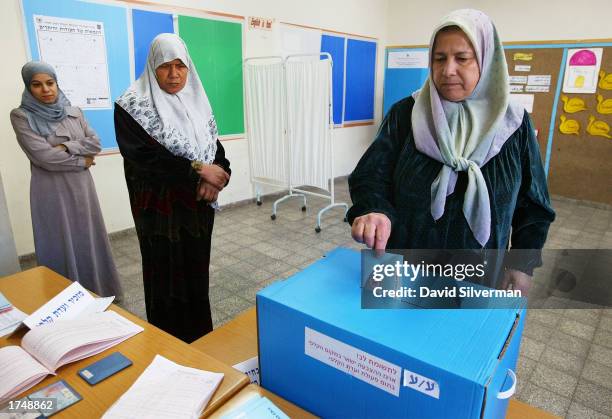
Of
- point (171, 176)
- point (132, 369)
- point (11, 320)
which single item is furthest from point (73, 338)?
point (171, 176)

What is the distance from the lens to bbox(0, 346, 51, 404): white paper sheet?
772 mm

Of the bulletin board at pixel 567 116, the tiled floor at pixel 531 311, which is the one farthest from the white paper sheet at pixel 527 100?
the tiled floor at pixel 531 311

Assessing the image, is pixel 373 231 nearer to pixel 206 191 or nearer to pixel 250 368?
pixel 250 368

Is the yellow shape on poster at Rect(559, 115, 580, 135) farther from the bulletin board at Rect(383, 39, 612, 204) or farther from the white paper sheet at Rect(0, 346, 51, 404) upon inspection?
the white paper sheet at Rect(0, 346, 51, 404)

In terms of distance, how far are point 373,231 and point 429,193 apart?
0.91 ft

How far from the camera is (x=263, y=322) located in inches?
29.8

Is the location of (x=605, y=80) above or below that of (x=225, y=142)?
above

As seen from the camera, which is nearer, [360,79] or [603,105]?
[603,105]

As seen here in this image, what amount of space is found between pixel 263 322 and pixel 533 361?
182 cm

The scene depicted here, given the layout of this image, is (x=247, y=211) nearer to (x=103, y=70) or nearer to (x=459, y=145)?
(x=103, y=70)

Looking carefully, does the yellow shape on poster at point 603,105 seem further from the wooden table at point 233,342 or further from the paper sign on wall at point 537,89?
the wooden table at point 233,342

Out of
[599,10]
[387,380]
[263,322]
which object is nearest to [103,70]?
[263,322]

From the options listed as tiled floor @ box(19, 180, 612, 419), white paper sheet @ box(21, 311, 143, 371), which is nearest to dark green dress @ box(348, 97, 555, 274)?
white paper sheet @ box(21, 311, 143, 371)

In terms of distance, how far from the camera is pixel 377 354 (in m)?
0.61
